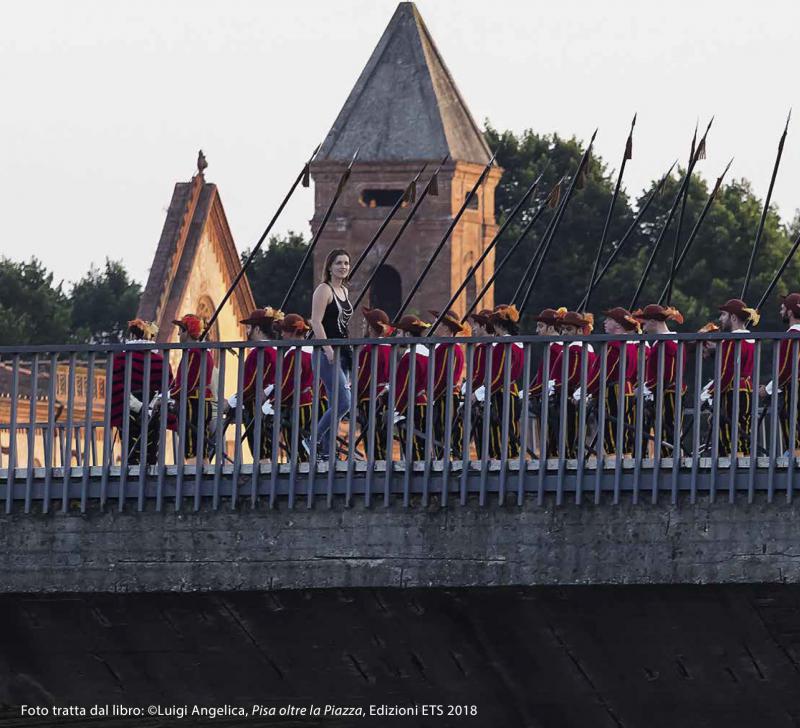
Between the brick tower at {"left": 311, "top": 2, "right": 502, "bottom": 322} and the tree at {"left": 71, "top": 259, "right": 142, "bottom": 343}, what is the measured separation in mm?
20150

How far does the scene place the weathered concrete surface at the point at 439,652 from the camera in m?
19.8

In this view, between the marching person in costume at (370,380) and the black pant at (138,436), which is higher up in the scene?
the marching person in costume at (370,380)

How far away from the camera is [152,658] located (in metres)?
20.9

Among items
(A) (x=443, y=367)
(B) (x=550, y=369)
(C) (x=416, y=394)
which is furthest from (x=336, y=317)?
(B) (x=550, y=369)

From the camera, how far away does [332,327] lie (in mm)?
A: 22281

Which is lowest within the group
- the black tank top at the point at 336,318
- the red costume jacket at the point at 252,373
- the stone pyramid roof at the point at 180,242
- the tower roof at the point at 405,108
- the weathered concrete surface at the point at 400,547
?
Result: the weathered concrete surface at the point at 400,547

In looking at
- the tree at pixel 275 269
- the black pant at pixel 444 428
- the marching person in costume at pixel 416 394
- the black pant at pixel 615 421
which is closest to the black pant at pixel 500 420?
the black pant at pixel 444 428

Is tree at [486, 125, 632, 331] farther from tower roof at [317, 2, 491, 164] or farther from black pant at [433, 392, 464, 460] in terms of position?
black pant at [433, 392, 464, 460]

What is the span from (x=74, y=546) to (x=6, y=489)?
637 mm

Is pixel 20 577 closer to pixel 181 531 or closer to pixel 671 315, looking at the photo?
pixel 181 531

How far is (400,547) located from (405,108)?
58.9 meters

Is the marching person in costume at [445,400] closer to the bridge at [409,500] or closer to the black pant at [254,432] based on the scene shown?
the bridge at [409,500]

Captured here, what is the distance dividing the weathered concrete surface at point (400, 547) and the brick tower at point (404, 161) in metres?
55.5

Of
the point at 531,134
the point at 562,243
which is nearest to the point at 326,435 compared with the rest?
the point at 562,243
